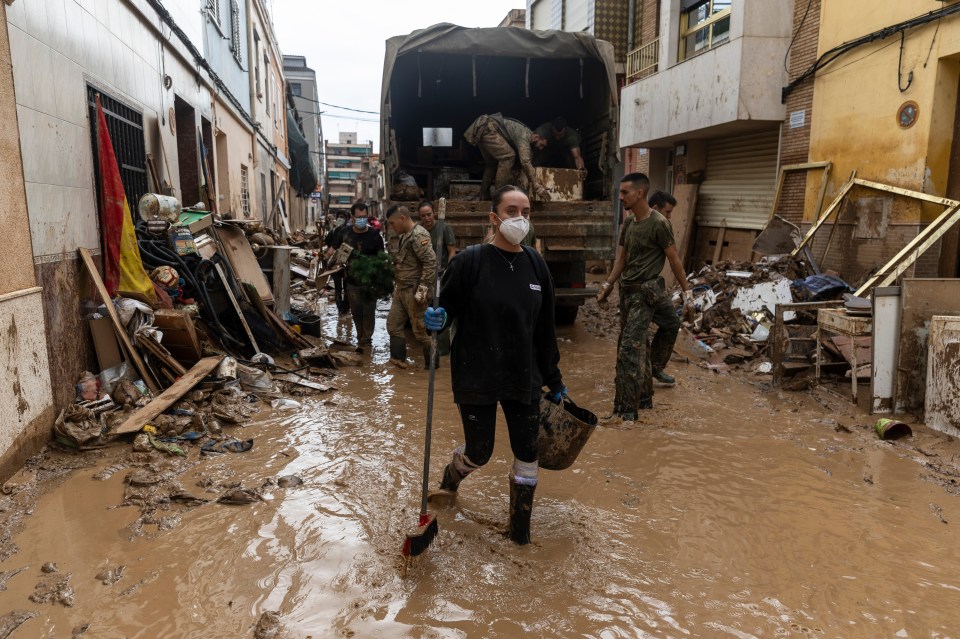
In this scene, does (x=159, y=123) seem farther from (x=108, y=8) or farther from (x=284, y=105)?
(x=284, y=105)

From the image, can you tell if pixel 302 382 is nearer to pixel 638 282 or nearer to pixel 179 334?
pixel 179 334

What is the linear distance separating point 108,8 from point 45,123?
89.0 inches

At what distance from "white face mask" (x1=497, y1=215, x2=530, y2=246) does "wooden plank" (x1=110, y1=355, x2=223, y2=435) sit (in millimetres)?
3017

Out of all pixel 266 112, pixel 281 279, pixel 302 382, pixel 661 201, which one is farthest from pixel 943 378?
pixel 266 112

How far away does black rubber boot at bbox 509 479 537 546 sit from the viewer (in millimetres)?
3121

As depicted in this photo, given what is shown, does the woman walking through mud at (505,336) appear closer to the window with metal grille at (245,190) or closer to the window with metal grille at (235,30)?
the window with metal grille at (235,30)

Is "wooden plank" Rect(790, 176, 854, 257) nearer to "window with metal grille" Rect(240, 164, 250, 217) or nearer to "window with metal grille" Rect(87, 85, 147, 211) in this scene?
"window with metal grille" Rect(87, 85, 147, 211)

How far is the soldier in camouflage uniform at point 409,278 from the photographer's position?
652cm

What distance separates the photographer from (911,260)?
6.67m

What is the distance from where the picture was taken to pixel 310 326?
25.9 feet

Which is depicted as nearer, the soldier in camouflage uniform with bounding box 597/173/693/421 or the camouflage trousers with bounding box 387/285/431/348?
the soldier in camouflage uniform with bounding box 597/173/693/421

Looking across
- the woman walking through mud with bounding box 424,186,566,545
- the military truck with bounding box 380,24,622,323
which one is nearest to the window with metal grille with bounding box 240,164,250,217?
the military truck with bounding box 380,24,622,323

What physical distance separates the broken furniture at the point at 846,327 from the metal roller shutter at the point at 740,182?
6058mm

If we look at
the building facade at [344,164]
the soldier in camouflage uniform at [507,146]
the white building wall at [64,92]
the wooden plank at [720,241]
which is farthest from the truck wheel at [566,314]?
the building facade at [344,164]
